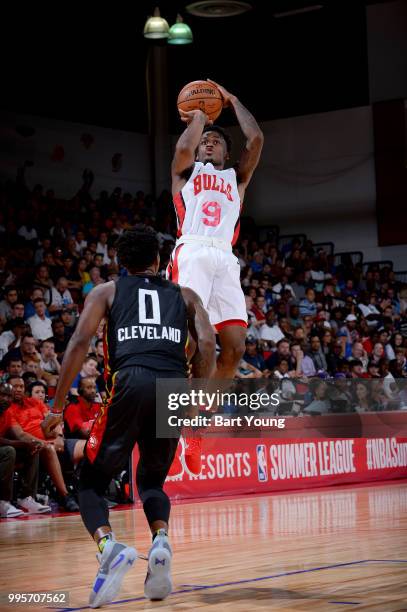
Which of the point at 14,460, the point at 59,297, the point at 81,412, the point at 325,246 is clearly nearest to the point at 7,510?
the point at 14,460

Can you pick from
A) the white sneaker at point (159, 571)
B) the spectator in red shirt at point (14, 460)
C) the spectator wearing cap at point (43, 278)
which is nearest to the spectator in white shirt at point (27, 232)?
the spectator wearing cap at point (43, 278)

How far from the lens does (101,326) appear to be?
13594 millimetres

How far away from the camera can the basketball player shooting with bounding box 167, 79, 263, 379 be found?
22.4 feet

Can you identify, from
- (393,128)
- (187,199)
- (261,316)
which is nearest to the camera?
(187,199)

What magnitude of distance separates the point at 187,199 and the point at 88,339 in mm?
2375

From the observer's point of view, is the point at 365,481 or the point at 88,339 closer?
the point at 88,339

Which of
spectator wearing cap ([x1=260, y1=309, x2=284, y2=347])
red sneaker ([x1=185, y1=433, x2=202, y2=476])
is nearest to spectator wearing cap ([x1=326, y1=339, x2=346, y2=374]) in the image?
spectator wearing cap ([x1=260, y1=309, x2=284, y2=347])

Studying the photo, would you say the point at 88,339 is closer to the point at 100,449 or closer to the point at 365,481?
the point at 100,449

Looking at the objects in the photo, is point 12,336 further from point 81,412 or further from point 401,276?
point 401,276

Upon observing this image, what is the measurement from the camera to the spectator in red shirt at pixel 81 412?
10906mm

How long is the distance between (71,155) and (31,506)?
12.9m

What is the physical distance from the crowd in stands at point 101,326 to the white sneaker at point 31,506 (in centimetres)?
7

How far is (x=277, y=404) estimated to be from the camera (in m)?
13.0

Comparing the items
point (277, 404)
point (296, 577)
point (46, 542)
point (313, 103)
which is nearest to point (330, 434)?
point (277, 404)
